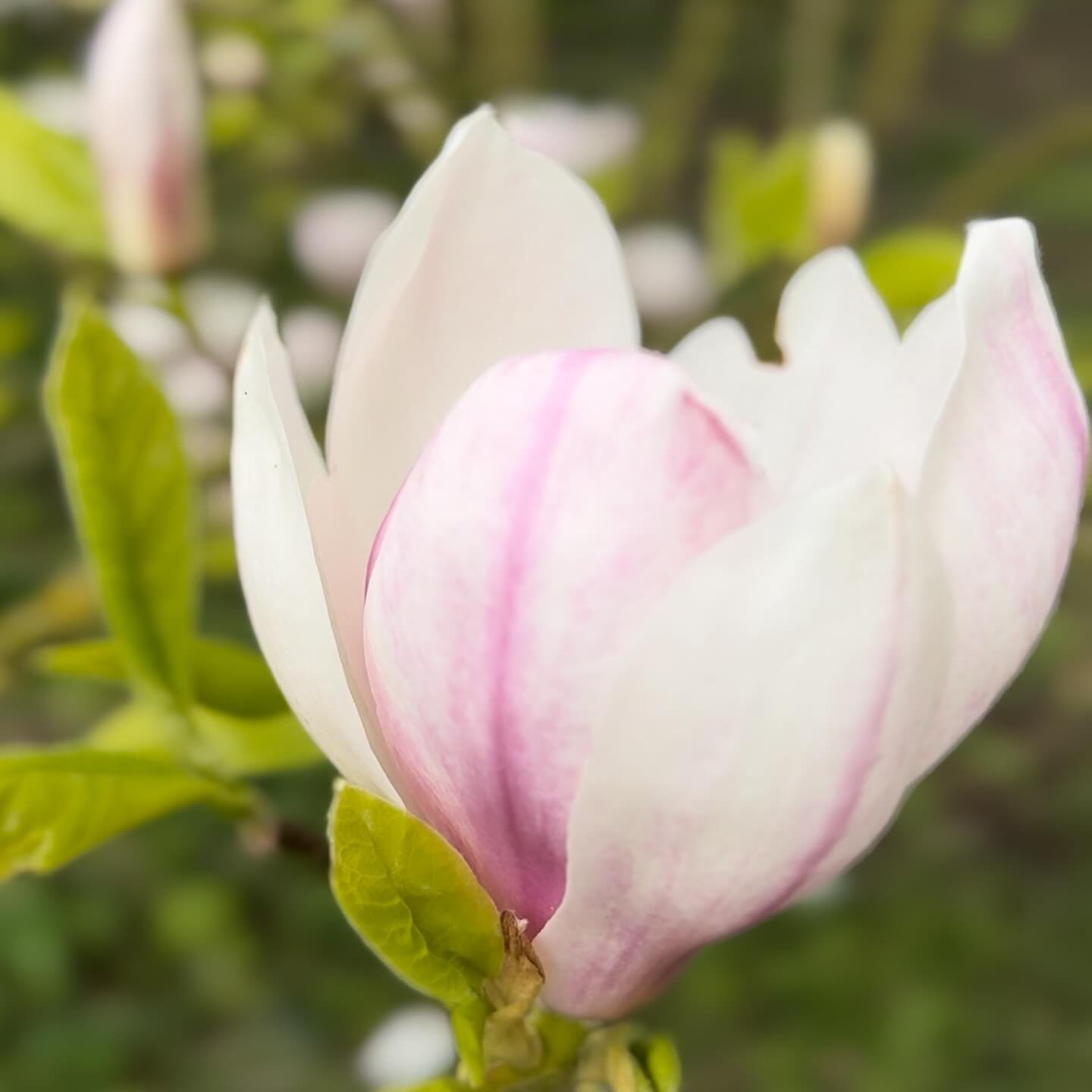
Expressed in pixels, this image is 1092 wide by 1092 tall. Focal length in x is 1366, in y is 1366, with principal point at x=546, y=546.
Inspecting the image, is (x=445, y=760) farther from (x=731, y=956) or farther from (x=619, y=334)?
(x=731, y=956)

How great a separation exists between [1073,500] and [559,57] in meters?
1.50

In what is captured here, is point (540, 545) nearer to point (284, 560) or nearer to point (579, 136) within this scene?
point (284, 560)

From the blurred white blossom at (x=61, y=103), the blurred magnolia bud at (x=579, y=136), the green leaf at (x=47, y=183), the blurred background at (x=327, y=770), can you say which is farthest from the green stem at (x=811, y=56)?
the green leaf at (x=47, y=183)

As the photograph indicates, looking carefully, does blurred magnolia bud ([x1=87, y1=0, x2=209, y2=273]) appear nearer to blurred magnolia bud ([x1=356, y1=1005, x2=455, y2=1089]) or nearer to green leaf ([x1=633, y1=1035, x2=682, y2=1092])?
green leaf ([x1=633, y1=1035, x2=682, y2=1092])

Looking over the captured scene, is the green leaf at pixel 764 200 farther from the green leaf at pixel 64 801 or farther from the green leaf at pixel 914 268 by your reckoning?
the green leaf at pixel 64 801

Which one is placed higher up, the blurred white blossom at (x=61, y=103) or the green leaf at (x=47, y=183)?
the green leaf at (x=47, y=183)

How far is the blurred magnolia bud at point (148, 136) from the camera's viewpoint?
0.37 metres

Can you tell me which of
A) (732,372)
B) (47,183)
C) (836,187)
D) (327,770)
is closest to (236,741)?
(732,372)

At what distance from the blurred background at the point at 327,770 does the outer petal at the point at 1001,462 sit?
13.4 inches

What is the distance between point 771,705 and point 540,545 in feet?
0.11

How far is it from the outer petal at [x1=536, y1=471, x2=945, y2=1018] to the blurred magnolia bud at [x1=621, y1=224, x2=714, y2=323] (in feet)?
2.05

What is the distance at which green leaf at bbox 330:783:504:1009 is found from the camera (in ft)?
0.59

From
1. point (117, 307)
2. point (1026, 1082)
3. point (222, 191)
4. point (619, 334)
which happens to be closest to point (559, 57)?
point (222, 191)

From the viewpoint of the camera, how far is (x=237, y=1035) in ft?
3.15
